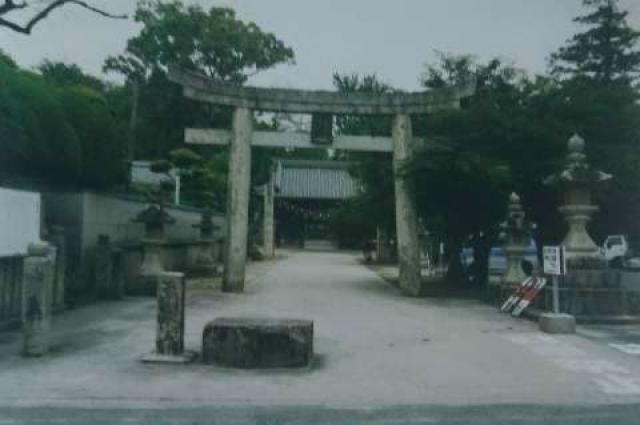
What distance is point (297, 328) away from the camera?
8.50m

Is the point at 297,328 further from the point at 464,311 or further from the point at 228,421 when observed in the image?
the point at 464,311

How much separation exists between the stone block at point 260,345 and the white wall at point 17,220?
12.5 ft

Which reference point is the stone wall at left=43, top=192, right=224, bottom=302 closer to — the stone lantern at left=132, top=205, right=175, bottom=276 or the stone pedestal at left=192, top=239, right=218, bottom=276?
the stone lantern at left=132, top=205, right=175, bottom=276

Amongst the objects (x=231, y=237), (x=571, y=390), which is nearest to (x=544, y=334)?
(x=571, y=390)

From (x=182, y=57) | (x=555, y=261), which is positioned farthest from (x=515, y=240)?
(x=182, y=57)

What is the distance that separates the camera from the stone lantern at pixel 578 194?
13.7 metres

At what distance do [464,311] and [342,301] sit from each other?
2929mm

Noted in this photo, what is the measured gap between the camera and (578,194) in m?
14.0

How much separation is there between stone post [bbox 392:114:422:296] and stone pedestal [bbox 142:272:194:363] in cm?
1006

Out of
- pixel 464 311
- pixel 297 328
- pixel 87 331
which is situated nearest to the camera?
pixel 297 328

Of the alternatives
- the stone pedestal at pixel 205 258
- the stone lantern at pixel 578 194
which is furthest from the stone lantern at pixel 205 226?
the stone lantern at pixel 578 194

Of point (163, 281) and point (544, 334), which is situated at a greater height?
point (163, 281)

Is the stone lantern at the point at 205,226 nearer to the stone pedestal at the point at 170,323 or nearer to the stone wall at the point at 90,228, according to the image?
the stone wall at the point at 90,228

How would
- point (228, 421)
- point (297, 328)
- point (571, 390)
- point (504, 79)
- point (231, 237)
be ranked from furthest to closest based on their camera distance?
point (504, 79) → point (231, 237) → point (297, 328) → point (571, 390) → point (228, 421)
